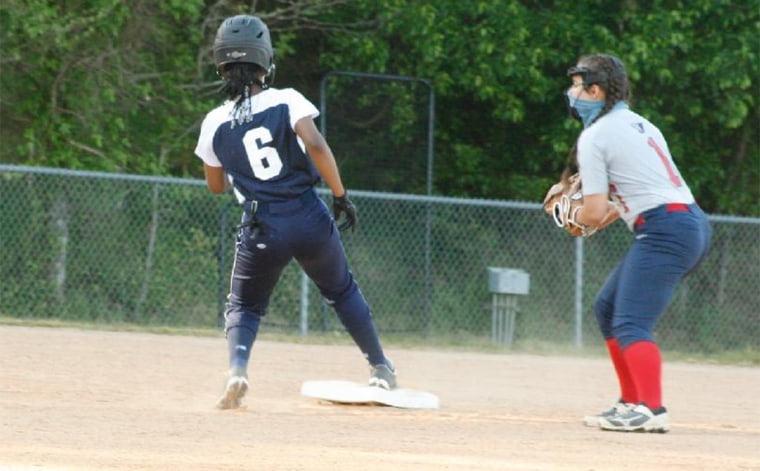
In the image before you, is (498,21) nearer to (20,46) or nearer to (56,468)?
(20,46)

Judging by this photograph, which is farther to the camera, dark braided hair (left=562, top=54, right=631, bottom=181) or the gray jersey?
dark braided hair (left=562, top=54, right=631, bottom=181)

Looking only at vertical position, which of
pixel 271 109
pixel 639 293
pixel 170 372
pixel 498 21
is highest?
pixel 498 21

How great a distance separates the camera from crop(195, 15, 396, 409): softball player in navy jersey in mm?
7516

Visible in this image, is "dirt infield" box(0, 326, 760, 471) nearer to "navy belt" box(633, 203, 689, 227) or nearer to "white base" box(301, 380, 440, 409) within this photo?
"white base" box(301, 380, 440, 409)

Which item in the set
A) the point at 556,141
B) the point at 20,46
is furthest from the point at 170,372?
the point at 556,141

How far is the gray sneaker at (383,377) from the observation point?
8.24 metres

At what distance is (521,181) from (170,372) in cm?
884

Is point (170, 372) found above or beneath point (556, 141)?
beneath

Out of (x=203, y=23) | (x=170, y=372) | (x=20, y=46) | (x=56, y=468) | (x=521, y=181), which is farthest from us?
(x=521, y=181)

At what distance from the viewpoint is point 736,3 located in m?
16.7

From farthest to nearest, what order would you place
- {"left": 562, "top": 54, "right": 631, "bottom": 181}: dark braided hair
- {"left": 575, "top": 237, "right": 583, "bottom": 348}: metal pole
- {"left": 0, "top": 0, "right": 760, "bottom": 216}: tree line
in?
{"left": 0, "top": 0, "right": 760, "bottom": 216}: tree line → {"left": 575, "top": 237, "right": 583, "bottom": 348}: metal pole → {"left": 562, "top": 54, "right": 631, "bottom": 181}: dark braided hair

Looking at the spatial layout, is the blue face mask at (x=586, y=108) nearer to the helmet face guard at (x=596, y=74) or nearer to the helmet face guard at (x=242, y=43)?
the helmet face guard at (x=596, y=74)

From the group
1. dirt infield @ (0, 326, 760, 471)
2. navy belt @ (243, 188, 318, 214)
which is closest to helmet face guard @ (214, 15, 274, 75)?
navy belt @ (243, 188, 318, 214)

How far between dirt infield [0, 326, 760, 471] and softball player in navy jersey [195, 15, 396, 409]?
73 cm
